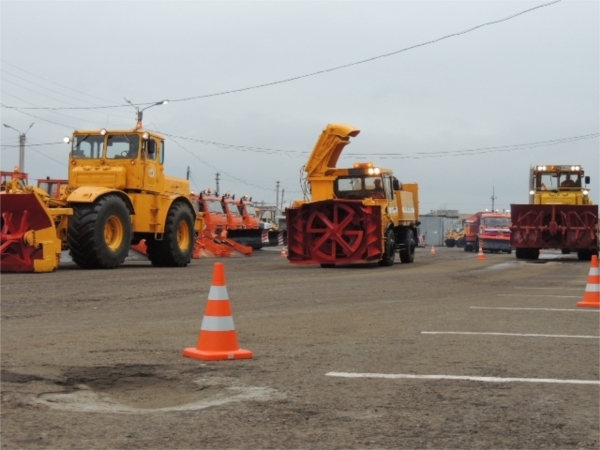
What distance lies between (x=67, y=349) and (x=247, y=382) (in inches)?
87.7

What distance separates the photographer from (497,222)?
4897cm

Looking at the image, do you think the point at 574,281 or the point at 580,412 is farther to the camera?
the point at 574,281

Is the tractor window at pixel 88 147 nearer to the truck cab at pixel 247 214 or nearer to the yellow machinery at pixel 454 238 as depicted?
the truck cab at pixel 247 214

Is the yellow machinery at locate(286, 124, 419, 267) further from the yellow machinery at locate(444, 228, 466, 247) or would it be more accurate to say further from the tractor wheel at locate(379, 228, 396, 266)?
the yellow machinery at locate(444, 228, 466, 247)

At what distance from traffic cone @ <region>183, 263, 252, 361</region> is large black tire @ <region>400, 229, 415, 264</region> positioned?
66.5ft

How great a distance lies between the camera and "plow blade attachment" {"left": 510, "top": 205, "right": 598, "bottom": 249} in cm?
3114

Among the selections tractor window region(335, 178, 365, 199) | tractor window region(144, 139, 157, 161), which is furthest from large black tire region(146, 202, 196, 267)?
tractor window region(335, 178, 365, 199)

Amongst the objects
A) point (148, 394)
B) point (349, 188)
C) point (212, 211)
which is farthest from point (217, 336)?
point (212, 211)

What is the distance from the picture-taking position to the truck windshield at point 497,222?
48594 mm

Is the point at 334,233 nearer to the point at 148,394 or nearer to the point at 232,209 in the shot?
the point at 232,209

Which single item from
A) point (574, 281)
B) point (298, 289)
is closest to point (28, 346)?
point (298, 289)

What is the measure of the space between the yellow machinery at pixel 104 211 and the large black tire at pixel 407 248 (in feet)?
20.9

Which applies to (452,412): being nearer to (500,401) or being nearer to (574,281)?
(500,401)

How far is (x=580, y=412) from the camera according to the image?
18.9 ft
